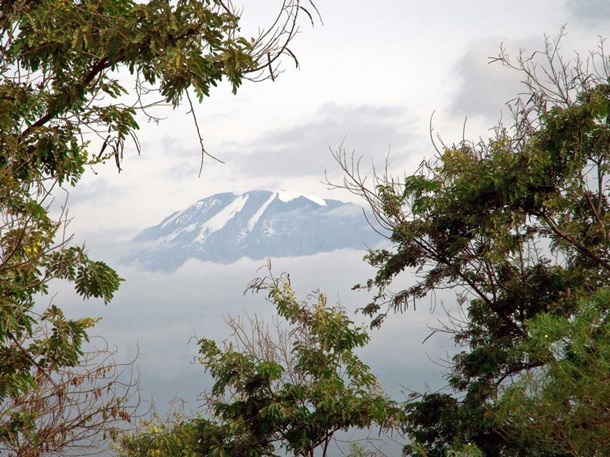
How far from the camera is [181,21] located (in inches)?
229

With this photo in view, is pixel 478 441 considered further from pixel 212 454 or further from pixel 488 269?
pixel 212 454

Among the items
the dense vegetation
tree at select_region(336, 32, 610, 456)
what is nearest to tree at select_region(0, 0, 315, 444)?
the dense vegetation

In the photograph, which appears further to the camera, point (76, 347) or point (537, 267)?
point (537, 267)

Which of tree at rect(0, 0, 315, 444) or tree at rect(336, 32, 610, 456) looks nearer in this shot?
tree at rect(0, 0, 315, 444)

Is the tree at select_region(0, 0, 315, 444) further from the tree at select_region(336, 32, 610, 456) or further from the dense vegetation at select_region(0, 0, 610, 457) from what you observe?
the tree at select_region(336, 32, 610, 456)

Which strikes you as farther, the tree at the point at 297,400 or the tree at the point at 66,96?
the tree at the point at 297,400

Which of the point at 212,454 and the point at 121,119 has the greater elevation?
the point at 121,119

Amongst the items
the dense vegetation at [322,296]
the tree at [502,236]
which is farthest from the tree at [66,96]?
the tree at [502,236]

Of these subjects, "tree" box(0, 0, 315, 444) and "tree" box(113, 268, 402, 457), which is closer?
"tree" box(0, 0, 315, 444)

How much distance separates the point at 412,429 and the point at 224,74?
1133cm

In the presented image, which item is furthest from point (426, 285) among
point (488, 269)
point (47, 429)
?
point (47, 429)

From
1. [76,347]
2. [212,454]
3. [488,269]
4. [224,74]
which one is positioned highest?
[488,269]

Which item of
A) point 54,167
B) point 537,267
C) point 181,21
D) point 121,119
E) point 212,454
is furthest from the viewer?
point 537,267

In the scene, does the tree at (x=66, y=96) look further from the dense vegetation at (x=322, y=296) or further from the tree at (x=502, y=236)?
the tree at (x=502, y=236)
